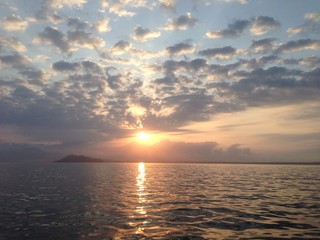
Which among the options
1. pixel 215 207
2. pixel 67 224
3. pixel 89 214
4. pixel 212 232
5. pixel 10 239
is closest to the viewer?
pixel 10 239

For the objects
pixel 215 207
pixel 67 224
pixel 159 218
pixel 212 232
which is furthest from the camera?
pixel 215 207

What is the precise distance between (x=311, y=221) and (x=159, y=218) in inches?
525

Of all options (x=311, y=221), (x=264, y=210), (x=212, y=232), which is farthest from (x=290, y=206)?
(x=212, y=232)

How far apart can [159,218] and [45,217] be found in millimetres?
10928

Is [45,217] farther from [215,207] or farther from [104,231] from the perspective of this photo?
[215,207]

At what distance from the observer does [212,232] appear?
73.4ft

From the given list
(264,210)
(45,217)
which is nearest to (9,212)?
(45,217)

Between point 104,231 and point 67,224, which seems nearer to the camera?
point 104,231

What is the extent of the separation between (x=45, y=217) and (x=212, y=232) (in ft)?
53.0

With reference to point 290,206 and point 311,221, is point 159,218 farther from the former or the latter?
point 290,206

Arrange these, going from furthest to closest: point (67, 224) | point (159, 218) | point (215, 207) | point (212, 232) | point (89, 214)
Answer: point (215, 207), point (89, 214), point (159, 218), point (67, 224), point (212, 232)

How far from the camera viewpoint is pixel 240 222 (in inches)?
1010

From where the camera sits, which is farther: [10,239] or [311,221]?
[311,221]

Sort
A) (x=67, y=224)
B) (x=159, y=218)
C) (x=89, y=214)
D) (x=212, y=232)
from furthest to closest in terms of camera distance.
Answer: (x=89, y=214) → (x=159, y=218) → (x=67, y=224) → (x=212, y=232)
